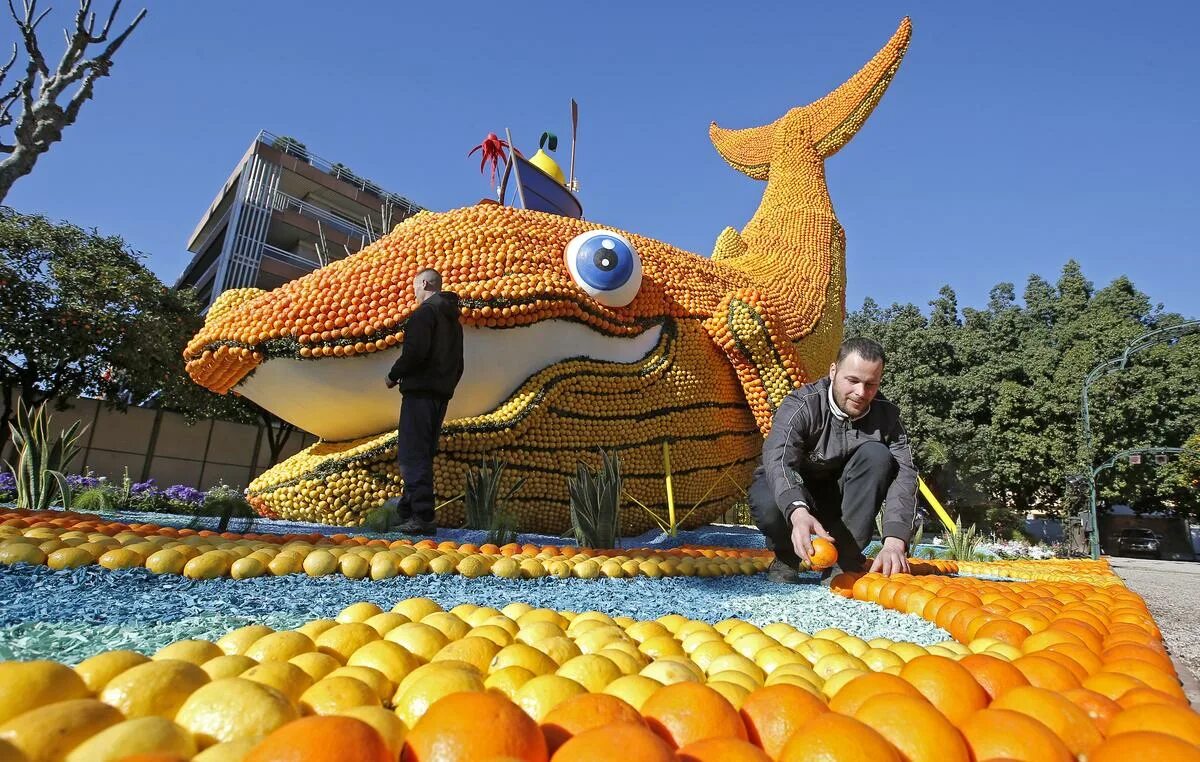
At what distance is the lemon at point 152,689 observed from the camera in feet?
3.01

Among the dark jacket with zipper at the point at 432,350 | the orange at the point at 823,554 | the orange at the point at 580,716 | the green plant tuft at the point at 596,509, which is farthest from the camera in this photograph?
the green plant tuft at the point at 596,509

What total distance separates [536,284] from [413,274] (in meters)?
0.83

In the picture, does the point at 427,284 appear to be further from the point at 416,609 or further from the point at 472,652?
the point at 472,652

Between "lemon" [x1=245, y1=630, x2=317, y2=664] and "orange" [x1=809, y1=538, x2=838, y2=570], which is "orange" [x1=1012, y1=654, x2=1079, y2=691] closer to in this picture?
"orange" [x1=809, y1=538, x2=838, y2=570]

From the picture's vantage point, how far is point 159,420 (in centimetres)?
1611

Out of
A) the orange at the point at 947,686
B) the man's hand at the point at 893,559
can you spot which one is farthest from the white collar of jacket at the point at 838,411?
the orange at the point at 947,686

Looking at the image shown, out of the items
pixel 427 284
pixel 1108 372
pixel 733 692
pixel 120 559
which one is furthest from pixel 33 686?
pixel 1108 372

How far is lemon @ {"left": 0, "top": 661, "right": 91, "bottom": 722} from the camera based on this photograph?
2.80 ft

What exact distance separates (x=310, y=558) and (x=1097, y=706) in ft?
7.70

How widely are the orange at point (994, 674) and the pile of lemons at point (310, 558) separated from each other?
178cm

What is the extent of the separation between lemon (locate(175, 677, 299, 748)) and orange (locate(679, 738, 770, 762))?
54 cm

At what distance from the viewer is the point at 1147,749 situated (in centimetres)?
81

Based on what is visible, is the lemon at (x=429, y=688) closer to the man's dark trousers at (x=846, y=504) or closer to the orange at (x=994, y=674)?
the orange at (x=994, y=674)

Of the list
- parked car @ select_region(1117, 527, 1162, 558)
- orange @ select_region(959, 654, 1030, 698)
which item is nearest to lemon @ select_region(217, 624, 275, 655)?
orange @ select_region(959, 654, 1030, 698)
